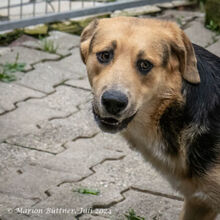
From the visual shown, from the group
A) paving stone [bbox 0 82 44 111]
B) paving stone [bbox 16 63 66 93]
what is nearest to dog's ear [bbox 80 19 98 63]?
paving stone [bbox 0 82 44 111]

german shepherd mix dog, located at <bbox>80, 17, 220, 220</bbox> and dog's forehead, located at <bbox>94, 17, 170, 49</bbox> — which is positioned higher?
dog's forehead, located at <bbox>94, 17, 170, 49</bbox>

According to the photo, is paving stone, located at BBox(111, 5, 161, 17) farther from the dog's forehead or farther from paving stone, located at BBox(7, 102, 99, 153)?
the dog's forehead

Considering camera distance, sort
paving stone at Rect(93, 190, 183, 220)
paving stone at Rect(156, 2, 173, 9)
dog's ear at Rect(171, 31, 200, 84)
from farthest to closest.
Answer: paving stone at Rect(156, 2, 173, 9)
paving stone at Rect(93, 190, 183, 220)
dog's ear at Rect(171, 31, 200, 84)

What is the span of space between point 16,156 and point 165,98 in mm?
1889

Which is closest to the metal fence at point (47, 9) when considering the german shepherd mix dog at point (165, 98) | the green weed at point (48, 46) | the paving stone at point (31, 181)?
the green weed at point (48, 46)

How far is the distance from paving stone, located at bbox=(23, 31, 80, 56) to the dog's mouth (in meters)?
3.66

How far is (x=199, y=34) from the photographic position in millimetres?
8469

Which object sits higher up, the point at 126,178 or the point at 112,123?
the point at 112,123

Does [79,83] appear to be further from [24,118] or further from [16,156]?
[16,156]

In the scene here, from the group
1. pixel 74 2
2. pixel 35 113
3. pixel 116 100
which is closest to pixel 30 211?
pixel 116 100

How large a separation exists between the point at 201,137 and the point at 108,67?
32.0 inches

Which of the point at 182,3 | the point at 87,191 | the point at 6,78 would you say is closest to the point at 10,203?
the point at 87,191

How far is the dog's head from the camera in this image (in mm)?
3994

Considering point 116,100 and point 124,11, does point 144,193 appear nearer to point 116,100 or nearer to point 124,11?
point 116,100
